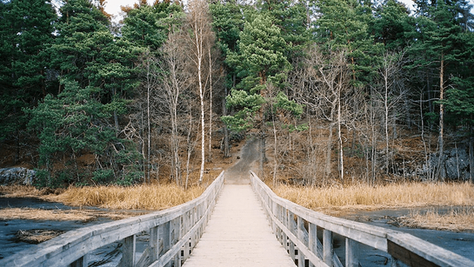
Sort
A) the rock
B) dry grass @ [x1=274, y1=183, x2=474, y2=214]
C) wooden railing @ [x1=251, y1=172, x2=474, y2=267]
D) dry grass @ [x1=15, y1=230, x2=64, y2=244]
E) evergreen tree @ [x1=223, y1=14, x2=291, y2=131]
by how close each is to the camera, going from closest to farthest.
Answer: wooden railing @ [x1=251, y1=172, x2=474, y2=267] < dry grass @ [x1=15, y1=230, x2=64, y2=244] < dry grass @ [x1=274, y1=183, x2=474, y2=214] < evergreen tree @ [x1=223, y1=14, x2=291, y2=131] < the rock

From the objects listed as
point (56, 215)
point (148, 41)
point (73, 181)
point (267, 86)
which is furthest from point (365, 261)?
point (148, 41)

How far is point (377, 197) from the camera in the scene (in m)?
16.3

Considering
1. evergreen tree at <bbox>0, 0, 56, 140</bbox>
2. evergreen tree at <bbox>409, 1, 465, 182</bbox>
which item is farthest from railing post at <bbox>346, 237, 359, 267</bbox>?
evergreen tree at <bbox>0, 0, 56, 140</bbox>

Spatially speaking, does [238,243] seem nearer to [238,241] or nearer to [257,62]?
[238,241]

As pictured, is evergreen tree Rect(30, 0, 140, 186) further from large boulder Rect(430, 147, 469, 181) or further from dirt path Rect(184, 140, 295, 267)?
large boulder Rect(430, 147, 469, 181)

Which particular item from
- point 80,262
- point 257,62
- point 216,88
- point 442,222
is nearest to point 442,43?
point 257,62

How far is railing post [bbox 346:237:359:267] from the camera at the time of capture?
112 inches

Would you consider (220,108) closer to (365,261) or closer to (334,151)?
(334,151)

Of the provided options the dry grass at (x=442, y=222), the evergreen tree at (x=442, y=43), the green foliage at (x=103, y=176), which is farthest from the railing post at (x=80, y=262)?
the evergreen tree at (x=442, y=43)

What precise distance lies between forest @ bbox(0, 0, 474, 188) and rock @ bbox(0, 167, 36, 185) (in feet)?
6.37

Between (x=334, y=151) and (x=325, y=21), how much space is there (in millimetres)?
11824

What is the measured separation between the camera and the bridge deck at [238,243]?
5.83m

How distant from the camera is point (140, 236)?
36.8 ft

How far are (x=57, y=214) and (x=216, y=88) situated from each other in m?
22.8
